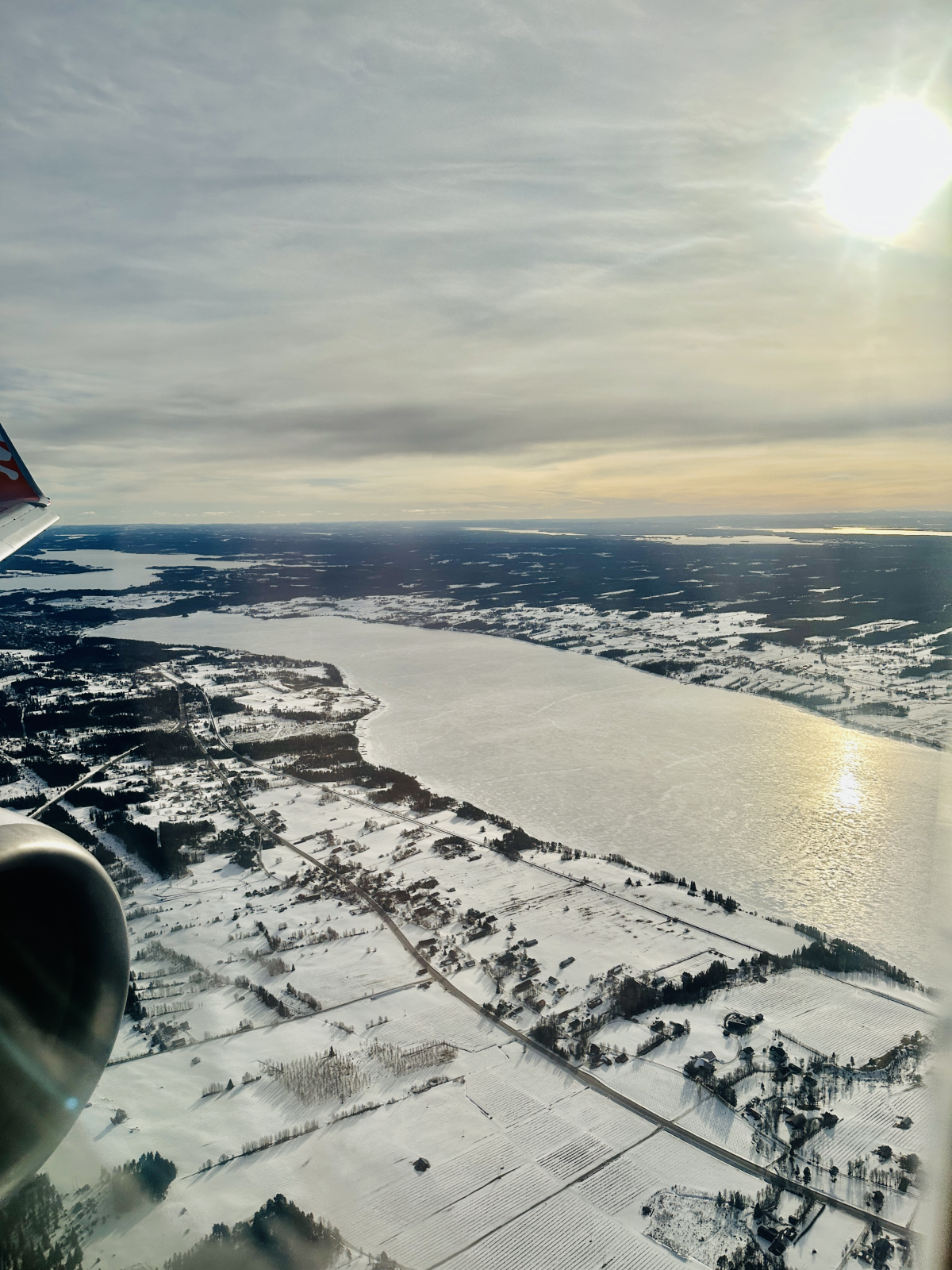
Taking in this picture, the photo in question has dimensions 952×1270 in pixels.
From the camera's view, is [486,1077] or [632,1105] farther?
[486,1077]

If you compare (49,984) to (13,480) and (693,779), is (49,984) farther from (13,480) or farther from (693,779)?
(693,779)

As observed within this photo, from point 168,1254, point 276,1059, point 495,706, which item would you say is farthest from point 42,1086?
point 495,706

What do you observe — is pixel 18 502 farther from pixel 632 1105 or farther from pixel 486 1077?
pixel 632 1105

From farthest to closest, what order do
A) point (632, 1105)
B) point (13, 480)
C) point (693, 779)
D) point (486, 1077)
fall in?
1. point (693, 779)
2. point (486, 1077)
3. point (632, 1105)
4. point (13, 480)

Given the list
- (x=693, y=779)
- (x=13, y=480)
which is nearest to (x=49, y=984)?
(x=13, y=480)

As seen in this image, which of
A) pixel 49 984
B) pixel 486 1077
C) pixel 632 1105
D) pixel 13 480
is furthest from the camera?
pixel 486 1077

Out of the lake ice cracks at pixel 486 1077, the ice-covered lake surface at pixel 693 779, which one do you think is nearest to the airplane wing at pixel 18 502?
the lake ice cracks at pixel 486 1077

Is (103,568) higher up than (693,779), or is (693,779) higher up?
(103,568)

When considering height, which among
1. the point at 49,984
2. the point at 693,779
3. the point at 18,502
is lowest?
the point at 693,779
